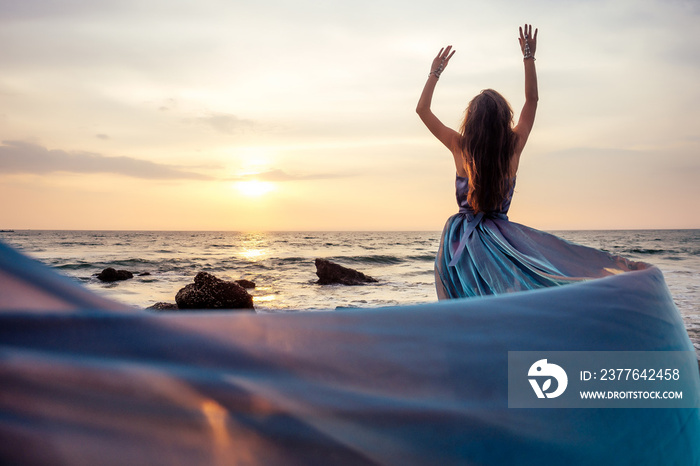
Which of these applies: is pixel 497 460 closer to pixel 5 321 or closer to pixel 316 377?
pixel 316 377

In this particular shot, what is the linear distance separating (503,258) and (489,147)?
2.43ft

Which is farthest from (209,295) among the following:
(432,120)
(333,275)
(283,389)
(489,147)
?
(283,389)

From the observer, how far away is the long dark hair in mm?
2877

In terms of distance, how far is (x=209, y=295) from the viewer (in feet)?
24.6

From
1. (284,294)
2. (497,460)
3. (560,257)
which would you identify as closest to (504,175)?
(560,257)

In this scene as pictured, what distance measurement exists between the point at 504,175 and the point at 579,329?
168 centimetres

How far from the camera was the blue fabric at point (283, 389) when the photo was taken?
3.11 feet

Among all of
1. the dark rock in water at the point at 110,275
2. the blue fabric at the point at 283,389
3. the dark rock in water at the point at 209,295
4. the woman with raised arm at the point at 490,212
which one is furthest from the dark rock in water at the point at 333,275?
the blue fabric at the point at 283,389

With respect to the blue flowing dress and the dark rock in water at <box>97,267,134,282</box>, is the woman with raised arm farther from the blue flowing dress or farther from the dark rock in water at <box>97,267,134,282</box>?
the dark rock in water at <box>97,267,134,282</box>

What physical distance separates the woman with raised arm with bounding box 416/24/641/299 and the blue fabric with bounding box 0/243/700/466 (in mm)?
1198

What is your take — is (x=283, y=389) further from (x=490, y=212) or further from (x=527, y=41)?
(x=527, y=41)

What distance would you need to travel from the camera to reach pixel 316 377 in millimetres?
1088

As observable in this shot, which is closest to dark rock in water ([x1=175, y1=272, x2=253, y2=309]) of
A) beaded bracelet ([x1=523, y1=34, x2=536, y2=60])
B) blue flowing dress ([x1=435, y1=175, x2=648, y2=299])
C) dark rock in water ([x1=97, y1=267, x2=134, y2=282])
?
blue flowing dress ([x1=435, y1=175, x2=648, y2=299])

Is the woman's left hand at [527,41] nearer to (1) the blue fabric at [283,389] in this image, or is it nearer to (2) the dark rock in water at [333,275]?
(1) the blue fabric at [283,389]
